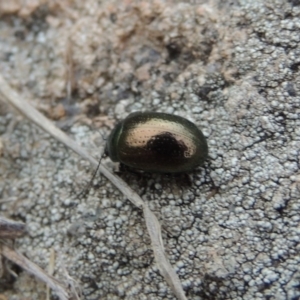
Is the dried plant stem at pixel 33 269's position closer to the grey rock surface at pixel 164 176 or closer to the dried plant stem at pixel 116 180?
the grey rock surface at pixel 164 176

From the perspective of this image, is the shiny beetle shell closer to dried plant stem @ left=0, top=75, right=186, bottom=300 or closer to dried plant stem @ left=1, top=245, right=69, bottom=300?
dried plant stem @ left=0, top=75, right=186, bottom=300

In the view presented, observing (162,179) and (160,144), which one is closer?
(160,144)

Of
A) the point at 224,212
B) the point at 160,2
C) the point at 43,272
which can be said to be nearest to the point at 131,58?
the point at 160,2

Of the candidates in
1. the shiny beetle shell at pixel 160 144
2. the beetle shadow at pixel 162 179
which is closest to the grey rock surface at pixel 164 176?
the beetle shadow at pixel 162 179

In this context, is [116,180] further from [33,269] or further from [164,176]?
[33,269]

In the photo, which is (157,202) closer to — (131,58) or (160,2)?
(131,58)

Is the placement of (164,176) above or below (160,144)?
below

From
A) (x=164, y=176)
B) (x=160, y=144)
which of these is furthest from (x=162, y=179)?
(x=160, y=144)

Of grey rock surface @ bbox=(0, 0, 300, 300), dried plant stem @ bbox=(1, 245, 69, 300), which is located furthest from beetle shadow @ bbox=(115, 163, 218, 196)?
dried plant stem @ bbox=(1, 245, 69, 300)
